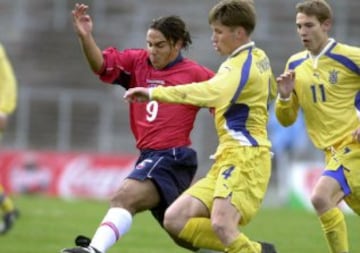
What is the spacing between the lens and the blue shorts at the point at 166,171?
866cm

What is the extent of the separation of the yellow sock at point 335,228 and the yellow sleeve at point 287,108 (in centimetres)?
90

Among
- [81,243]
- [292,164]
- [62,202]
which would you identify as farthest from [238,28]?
[292,164]

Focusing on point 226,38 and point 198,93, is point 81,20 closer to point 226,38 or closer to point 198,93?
point 226,38

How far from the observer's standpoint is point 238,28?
800 centimetres

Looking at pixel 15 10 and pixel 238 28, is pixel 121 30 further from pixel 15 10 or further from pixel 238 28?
pixel 238 28

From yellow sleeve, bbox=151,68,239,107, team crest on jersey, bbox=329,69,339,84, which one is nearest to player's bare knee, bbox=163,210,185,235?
yellow sleeve, bbox=151,68,239,107

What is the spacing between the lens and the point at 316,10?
9102mm

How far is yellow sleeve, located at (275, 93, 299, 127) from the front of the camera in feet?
29.9

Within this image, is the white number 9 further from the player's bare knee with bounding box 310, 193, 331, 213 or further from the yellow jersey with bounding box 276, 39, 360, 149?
the player's bare knee with bounding box 310, 193, 331, 213

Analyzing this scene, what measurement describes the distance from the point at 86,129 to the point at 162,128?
52.0 feet

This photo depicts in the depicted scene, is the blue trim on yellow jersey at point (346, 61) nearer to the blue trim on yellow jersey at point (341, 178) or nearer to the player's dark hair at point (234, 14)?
the blue trim on yellow jersey at point (341, 178)

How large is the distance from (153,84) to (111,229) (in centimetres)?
134

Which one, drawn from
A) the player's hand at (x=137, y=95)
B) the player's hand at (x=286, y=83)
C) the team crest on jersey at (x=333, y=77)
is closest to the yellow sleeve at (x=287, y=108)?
the player's hand at (x=286, y=83)

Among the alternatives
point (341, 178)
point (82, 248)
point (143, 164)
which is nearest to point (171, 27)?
point (143, 164)
